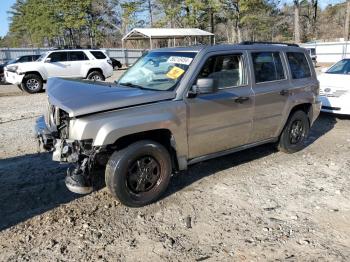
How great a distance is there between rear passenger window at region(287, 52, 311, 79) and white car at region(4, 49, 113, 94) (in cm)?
1213

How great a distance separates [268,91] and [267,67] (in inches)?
15.7

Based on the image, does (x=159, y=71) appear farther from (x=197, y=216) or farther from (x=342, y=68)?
(x=342, y=68)

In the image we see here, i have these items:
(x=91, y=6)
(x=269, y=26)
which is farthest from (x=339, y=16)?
(x=91, y=6)

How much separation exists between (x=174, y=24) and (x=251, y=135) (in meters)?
42.4

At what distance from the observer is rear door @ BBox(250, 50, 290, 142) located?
18.1 ft

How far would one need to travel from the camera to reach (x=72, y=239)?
3.83m

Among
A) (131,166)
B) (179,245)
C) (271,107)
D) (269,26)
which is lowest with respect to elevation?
(179,245)

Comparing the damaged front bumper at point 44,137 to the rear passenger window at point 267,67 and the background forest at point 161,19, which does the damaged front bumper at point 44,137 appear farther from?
the background forest at point 161,19

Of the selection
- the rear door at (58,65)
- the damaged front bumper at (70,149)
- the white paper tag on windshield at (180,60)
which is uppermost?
the rear door at (58,65)

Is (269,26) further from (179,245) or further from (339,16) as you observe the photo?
(179,245)

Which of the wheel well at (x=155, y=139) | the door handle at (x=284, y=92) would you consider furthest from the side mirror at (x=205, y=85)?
the door handle at (x=284, y=92)

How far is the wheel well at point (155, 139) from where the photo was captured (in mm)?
4375

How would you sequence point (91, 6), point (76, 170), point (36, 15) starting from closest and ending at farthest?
point (76, 170)
point (91, 6)
point (36, 15)

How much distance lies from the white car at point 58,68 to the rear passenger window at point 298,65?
39.8ft
